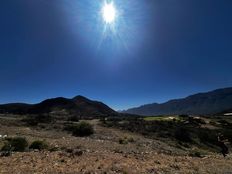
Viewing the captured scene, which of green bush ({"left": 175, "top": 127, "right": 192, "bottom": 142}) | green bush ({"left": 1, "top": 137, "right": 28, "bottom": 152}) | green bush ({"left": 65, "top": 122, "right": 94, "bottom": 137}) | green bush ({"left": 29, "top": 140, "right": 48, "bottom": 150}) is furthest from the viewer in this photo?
green bush ({"left": 175, "top": 127, "right": 192, "bottom": 142})

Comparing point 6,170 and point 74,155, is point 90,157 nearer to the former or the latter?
point 74,155

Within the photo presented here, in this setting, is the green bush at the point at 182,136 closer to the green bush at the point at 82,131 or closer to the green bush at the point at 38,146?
the green bush at the point at 82,131

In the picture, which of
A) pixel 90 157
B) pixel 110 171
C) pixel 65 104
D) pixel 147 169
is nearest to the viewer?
pixel 110 171

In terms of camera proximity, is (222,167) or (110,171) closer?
(110,171)

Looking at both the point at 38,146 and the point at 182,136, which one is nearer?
the point at 38,146

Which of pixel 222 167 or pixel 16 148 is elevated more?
pixel 16 148

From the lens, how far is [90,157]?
17.7m

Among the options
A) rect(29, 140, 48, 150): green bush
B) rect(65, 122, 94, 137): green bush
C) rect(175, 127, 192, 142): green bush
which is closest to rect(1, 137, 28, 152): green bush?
rect(29, 140, 48, 150): green bush

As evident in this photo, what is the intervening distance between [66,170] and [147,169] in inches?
163

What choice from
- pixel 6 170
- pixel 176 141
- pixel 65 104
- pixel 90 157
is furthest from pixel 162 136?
pixel 65 104

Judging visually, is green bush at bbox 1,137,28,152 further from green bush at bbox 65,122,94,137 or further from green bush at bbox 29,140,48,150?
green bush at bbox 65,122,94,137

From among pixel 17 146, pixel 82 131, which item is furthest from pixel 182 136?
pixel 17 146

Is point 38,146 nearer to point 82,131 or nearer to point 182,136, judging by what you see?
point 82,131

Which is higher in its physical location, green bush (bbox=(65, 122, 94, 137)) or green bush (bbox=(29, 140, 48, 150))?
green bush (bbox=(65, 122, 94, 137))
